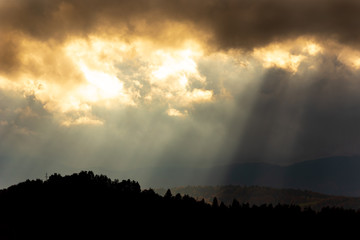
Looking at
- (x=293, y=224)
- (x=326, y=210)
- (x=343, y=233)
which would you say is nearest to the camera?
(x=343, y=233)

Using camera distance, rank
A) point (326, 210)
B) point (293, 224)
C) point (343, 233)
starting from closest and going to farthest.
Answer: point (343, 233), point (293, 224), point (326, 210)

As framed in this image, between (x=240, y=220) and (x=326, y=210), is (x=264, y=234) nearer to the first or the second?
(x=240, y=220)

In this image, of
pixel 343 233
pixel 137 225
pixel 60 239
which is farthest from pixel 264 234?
pixel 60 239

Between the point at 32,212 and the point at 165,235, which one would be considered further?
the point at 32,212

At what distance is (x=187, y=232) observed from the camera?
18412 centimetres

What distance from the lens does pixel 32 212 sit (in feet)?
652

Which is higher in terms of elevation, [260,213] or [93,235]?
[260,213]

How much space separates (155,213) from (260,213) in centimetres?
5767

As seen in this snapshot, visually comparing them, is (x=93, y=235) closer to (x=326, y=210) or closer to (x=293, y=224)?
(x=293, y=224)

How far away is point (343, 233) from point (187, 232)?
75797 mm

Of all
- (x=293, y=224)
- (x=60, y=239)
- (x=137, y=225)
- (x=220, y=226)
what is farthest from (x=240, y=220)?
(x=60, y=239)

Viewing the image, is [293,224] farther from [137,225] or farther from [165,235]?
[137,225]

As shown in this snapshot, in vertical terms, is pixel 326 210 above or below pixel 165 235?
above

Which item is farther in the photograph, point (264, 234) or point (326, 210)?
point (326, 210)
